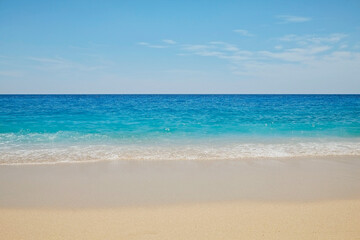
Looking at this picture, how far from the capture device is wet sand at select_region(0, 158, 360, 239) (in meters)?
3.32

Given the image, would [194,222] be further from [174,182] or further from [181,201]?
[174,182]

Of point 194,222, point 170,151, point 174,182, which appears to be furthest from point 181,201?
point 170,151

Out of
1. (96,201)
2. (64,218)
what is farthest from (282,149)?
(64,218)

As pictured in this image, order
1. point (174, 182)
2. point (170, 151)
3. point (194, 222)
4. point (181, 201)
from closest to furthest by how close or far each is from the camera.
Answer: point (194, 222)
point (181, 201)
point (174, 182)
point (170, 151)

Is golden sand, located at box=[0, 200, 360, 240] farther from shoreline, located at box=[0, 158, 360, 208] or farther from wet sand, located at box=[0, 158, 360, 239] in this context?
shoreline, located at box=[0, 158, 360, 208]

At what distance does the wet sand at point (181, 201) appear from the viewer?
3.32m

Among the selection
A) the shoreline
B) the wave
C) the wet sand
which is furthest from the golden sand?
the wave

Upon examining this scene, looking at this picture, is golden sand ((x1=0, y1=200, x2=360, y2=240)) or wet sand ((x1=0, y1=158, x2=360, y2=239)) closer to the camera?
golden sand ((x1=0, y1=200, x2=360, y2=240))

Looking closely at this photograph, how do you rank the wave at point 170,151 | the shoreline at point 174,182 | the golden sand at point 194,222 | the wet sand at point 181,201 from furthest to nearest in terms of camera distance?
the wave at point 170,151
the shoreline at point 174,182
the wet sand at point 181,201
the golden sand at point 194,222

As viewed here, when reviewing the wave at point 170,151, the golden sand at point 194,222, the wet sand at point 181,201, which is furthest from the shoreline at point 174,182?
the wave at point 170,151

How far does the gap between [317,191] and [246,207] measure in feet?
6.60

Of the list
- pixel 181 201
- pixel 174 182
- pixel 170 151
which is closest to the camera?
pixel 181 201

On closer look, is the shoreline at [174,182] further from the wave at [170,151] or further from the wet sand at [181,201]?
the wave at [170,151]

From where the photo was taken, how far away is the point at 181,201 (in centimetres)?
432
